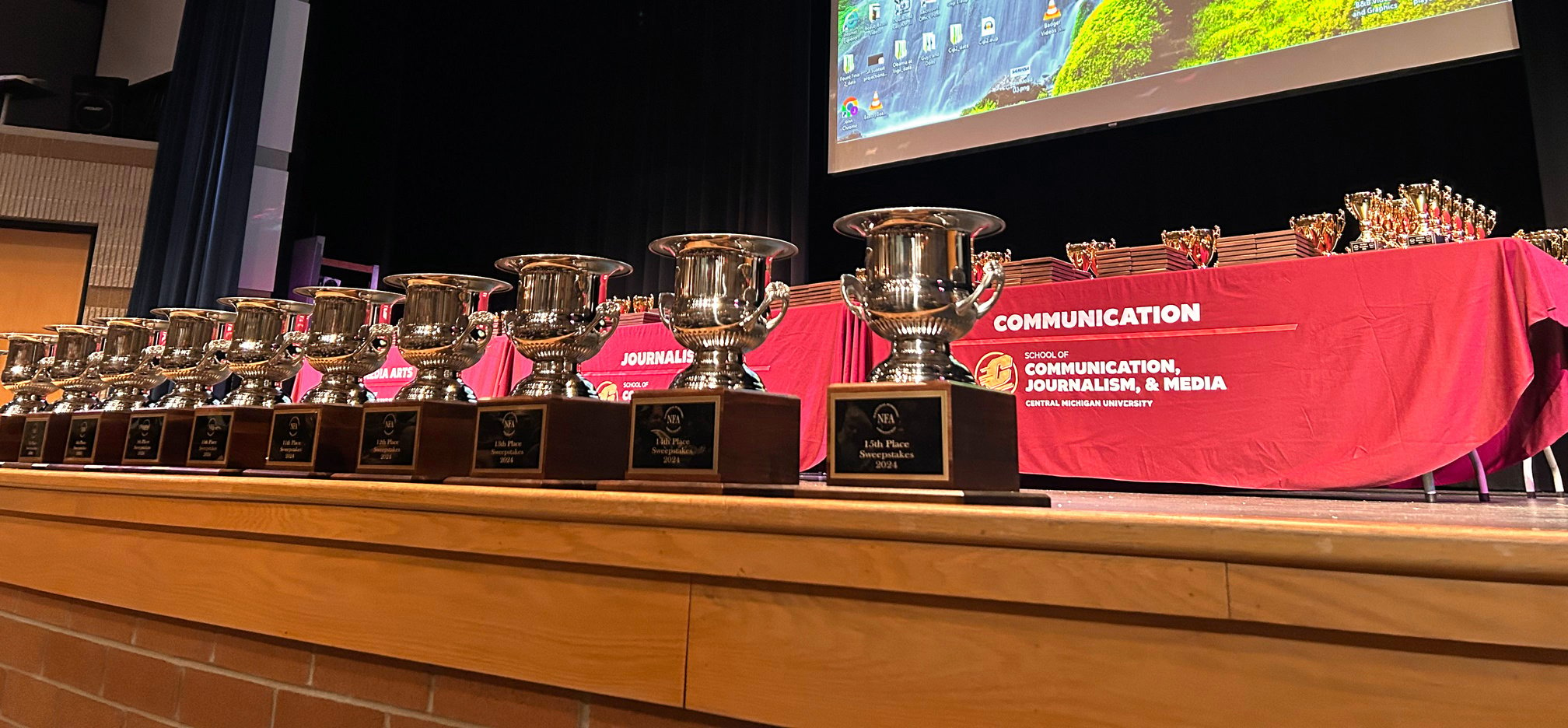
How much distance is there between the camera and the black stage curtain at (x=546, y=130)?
5.24 metres

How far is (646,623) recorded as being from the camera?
667mm

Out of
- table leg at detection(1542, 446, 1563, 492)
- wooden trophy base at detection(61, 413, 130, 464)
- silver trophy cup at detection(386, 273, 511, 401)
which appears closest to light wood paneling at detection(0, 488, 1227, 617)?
silver trophy cup at detection(386, 273, 511, 401)

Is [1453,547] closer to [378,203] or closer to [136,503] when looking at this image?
[136,503]

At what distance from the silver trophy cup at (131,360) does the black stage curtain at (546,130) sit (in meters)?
3.48

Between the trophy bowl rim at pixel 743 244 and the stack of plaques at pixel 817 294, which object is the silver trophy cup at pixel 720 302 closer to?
the trophy bowl rim at pixel 743 244

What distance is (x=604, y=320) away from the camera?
1013 millimetres

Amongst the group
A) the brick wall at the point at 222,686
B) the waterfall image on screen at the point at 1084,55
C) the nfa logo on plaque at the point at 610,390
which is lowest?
the brick wall at the point at 222,686

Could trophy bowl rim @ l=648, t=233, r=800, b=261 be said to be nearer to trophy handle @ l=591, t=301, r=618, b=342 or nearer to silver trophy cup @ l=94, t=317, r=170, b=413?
trophy handle @ l=591, t=301, r=618, b=342

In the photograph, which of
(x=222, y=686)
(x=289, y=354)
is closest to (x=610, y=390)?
(x=289, y=354)

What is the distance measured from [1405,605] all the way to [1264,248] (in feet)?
6.37

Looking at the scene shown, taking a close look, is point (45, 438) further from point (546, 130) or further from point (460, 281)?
point (546, 130)

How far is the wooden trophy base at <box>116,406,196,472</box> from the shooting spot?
1246 mm

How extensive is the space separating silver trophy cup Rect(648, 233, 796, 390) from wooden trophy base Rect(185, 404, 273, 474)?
62 centimetres

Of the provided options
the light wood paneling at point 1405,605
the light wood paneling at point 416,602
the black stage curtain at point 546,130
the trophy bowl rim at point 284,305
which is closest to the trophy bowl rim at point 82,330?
the trophy bowl rim at point 284,305
